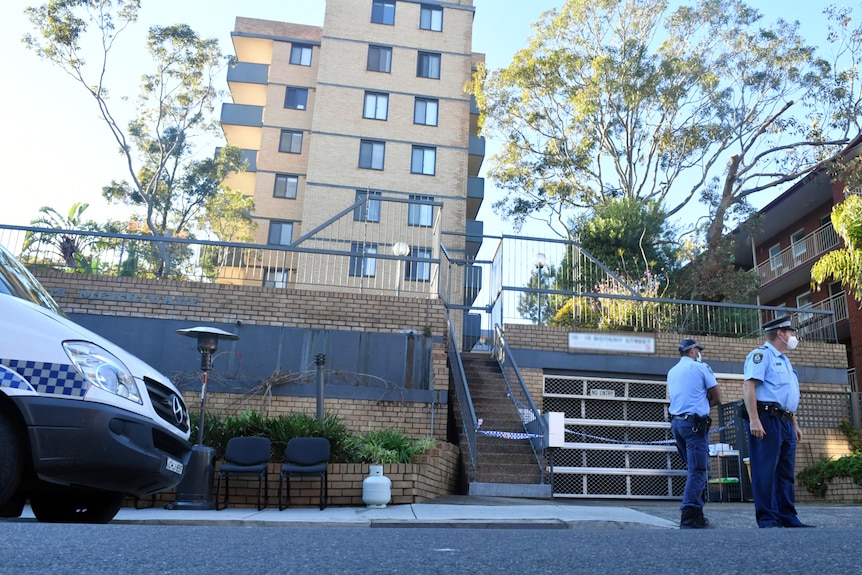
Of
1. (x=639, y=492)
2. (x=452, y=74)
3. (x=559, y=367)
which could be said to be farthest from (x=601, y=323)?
(x=452, y=74)

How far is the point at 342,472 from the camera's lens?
9656mm

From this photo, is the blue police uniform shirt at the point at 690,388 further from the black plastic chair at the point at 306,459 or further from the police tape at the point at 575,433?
the black plastic chair at the point at 306,459

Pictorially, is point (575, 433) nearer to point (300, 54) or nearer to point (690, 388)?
point (690, 388)

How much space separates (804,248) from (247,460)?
25878 mm

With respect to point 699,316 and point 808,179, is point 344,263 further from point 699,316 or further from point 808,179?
point 808,179

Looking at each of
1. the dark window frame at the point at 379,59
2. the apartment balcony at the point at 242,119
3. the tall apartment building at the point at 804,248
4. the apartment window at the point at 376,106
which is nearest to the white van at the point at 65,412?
the tall apartment building at the point at 804,248

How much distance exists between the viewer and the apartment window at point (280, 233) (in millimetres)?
33531

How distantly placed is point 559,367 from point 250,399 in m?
5.78

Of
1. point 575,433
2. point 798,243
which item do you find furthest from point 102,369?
point 798,243

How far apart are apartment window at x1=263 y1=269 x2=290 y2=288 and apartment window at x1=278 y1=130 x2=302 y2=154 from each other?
21.7m

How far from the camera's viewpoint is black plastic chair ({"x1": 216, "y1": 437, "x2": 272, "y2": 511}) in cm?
926

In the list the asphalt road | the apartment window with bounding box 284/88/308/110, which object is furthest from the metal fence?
the apartment window with bounding box 284/88/308/110

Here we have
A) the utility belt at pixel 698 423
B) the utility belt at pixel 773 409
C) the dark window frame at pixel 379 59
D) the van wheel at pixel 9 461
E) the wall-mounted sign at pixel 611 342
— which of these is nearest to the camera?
the van wheel at pixel 9 461

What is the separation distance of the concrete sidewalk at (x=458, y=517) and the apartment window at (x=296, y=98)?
2850 centimetres
